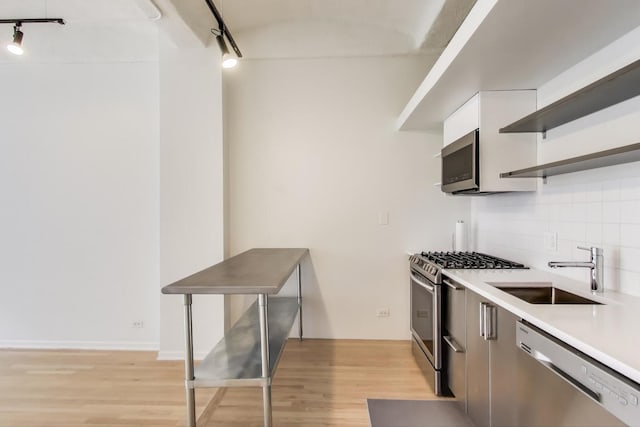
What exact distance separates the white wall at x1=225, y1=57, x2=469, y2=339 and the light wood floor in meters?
0.47

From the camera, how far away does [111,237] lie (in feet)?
10.0

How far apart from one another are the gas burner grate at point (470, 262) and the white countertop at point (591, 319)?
304mm

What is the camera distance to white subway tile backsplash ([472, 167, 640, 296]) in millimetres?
1504

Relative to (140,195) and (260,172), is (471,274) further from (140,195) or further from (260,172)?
(140,195)

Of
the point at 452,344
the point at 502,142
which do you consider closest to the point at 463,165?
the point at 502,142

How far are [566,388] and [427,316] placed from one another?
1370mm

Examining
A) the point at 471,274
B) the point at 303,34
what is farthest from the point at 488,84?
the point at 303,34

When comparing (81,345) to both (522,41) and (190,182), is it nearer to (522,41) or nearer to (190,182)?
(190,182)

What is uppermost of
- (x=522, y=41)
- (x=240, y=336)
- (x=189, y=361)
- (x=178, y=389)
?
(x=522, y=41)

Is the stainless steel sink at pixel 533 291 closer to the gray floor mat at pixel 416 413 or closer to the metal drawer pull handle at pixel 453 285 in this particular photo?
the metal drawer pull handle at pixel 453 285

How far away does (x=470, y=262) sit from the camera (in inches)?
90.3

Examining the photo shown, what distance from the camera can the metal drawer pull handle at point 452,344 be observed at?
194 centimetres

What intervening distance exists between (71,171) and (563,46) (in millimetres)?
3987

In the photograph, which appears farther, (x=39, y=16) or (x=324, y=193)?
(x=324, y=193)
